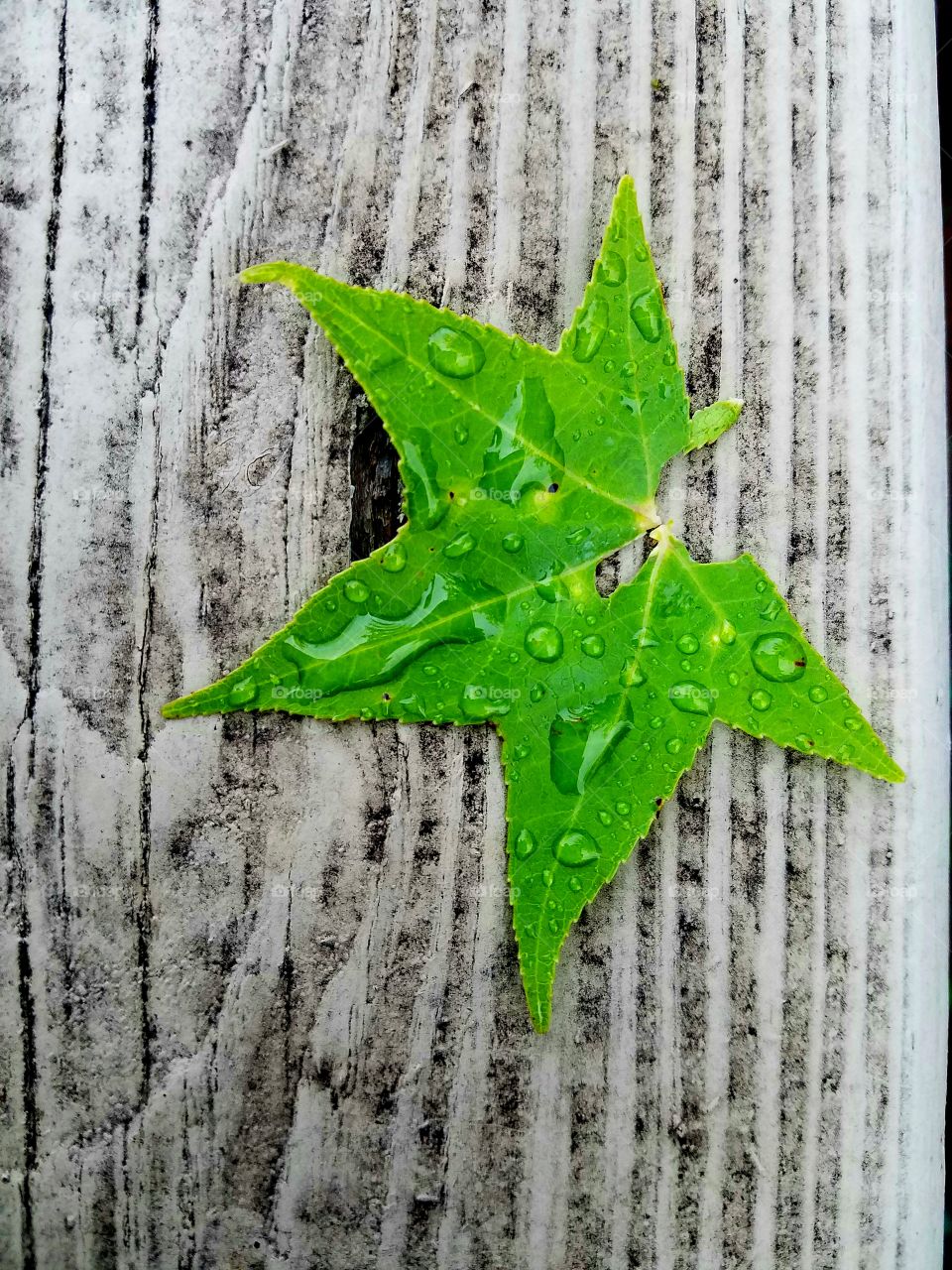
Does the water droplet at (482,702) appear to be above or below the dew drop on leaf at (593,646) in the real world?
below

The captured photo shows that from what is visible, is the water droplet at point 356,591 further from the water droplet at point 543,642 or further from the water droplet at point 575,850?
the water droplet at point 575,850

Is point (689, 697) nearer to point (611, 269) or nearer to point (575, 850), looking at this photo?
point (575, 850)

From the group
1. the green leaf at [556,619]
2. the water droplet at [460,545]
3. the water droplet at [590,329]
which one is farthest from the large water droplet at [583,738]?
the water droplet at [590,329]

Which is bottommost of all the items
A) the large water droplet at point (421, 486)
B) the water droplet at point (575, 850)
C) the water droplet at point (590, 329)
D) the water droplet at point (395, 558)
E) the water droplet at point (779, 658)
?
the water droplet at point (575, 850)

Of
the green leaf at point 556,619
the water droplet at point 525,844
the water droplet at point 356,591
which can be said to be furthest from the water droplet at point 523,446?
the water droplet at point 525,844

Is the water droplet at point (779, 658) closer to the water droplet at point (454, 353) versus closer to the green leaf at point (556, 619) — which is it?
the green leaf at point (556, 619)

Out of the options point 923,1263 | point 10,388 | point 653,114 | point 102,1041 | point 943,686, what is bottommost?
point 923,1263

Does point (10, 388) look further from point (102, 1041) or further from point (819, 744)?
point (819, 744)

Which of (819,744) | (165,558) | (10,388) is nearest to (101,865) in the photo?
(165,558)
